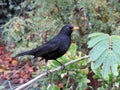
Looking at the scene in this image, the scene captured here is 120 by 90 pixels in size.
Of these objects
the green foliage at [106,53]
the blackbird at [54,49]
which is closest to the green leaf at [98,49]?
the green foliage at [106,53]

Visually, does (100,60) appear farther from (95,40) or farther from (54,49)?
(54,49)

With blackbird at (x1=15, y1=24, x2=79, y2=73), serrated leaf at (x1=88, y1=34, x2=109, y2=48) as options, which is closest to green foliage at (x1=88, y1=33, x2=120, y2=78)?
serrated leaf at (x1=88, y1=34, x2=109, y2=48)

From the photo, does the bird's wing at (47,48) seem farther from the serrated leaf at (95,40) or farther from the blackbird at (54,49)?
the serrated leaf at (95,40)

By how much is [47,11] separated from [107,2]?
0.67m

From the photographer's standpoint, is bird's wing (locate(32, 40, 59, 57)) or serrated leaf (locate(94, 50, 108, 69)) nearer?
serrated leaf (locate(94, 50, 108, 69))

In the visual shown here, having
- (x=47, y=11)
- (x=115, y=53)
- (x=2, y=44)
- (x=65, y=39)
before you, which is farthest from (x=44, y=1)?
(x=2, y=44)

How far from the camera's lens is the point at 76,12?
4.29 meters

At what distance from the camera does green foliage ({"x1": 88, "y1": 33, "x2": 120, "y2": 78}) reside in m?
1.87

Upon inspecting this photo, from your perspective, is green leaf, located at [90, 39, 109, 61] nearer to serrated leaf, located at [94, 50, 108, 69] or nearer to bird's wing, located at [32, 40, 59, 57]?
serrated leaf, located at [94, 50, 108, 69]

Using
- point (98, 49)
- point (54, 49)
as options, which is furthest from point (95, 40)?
point (54, 49)

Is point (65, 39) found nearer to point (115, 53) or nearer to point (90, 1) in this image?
point (90, 1)

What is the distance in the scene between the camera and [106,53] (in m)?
1.90

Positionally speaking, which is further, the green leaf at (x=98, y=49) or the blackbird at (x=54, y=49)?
the blackbird at (x=54, y=49)

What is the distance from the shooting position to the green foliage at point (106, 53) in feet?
6.13
